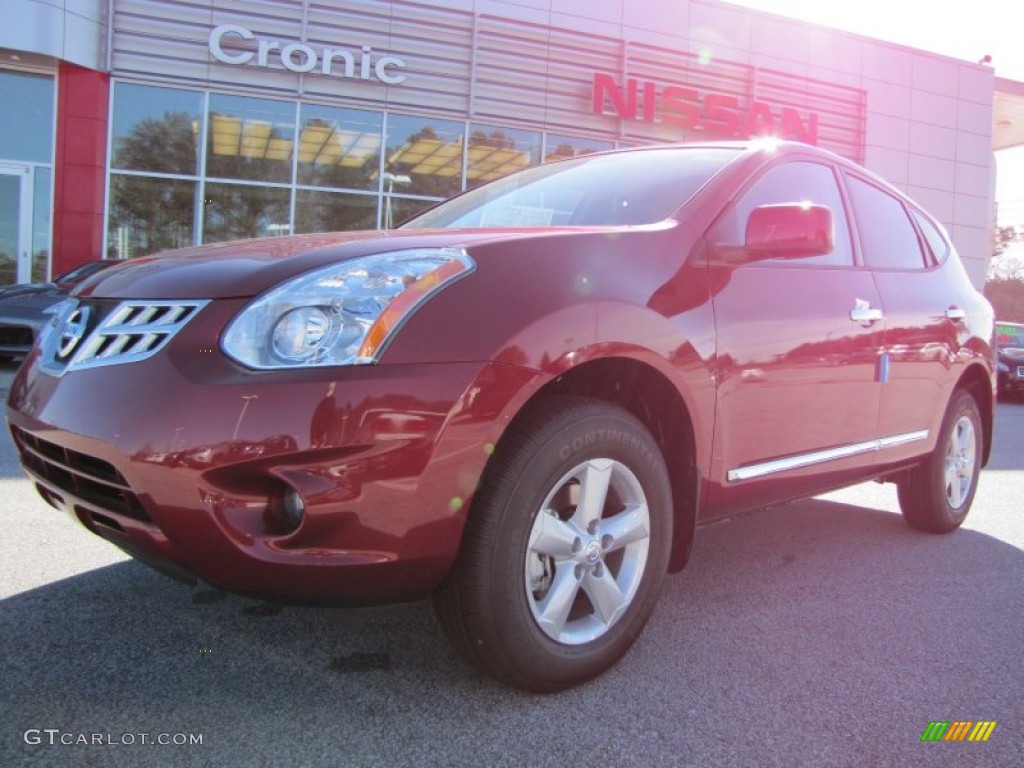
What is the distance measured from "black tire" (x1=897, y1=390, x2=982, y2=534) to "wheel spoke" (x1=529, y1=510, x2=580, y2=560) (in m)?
2.51

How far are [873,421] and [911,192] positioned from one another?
63.5ft

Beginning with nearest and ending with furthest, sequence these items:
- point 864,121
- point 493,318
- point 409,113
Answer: point 493,318, point 409,113, point 864,121

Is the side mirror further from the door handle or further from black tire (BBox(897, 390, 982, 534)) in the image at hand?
black tire (BBox(897, 390, 982, 534))

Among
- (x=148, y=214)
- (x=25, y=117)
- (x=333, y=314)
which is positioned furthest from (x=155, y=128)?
(x=333, y=314)

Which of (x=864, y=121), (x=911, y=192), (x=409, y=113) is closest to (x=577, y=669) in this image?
(x=409, y=113)

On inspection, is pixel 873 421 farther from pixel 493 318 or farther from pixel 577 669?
pixel 493 318

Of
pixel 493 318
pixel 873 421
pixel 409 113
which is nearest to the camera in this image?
pixel 493 318

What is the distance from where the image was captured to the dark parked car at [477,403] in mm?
1800

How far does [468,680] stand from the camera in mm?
2225

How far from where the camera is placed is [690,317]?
2439 mm

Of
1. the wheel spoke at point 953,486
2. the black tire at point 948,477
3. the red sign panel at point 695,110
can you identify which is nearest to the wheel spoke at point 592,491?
the black tire at point 948,477

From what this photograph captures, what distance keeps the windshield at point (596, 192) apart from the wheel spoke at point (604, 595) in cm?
112

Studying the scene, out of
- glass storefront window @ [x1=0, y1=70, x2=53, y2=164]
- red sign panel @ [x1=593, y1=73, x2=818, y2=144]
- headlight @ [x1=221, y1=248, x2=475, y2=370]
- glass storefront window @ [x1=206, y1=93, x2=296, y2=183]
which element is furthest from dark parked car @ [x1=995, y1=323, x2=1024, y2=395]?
glass storefront window @ [x1=0, y1=70, x2=53, y2=164]

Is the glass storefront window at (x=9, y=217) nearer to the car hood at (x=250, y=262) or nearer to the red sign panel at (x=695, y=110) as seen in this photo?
the red sign panel at (x=695, y=110)
